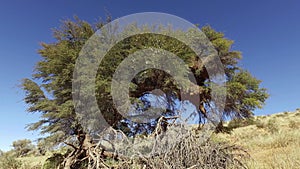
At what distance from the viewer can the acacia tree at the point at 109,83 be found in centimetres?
722

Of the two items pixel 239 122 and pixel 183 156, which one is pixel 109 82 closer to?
pixel 183 156

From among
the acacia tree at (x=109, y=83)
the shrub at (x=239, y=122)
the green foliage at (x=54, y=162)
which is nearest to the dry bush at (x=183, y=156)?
the acacia tree at (x=109, y=83)

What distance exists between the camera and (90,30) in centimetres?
798

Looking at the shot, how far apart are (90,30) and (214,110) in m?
5.36

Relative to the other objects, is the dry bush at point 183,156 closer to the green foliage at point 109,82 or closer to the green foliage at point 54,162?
the green foliage at point 109,82

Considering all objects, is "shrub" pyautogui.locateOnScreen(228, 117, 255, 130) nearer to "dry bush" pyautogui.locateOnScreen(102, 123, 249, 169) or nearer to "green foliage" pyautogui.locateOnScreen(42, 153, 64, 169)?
"dry bush" pyautogui.locateOnScreen(102, 123, 249, 169)

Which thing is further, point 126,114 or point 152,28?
point 152,28

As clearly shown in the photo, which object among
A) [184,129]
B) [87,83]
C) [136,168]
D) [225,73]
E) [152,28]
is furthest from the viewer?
[225,73]

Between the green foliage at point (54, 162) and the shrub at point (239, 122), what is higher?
the shrub at point (239, 122)

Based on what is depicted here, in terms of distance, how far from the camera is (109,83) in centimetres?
691

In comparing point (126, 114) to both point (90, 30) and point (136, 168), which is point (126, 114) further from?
point (136, 168)

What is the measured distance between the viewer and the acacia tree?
284 inches

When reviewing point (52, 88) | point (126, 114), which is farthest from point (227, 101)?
point (52, 88)

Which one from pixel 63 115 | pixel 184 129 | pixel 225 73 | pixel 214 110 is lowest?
pixel 184 129
